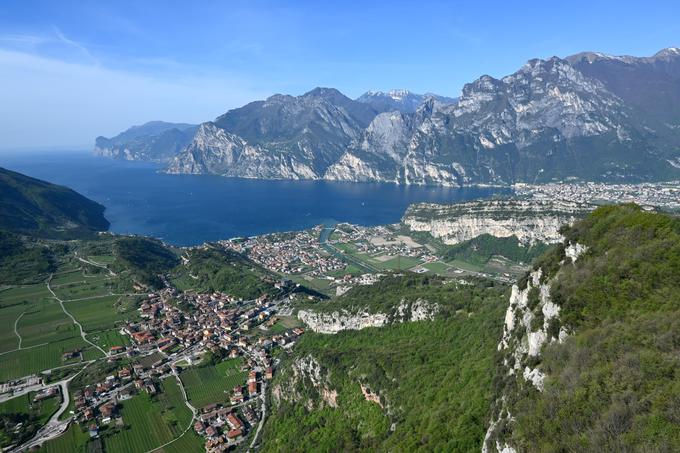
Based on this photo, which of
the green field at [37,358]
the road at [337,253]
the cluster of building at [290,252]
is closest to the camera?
the green field at [37,358]

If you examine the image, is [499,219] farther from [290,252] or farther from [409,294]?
[409,294]

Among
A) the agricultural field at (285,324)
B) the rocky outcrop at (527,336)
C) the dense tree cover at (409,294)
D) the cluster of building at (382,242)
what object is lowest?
the agricultural field at (285,324)

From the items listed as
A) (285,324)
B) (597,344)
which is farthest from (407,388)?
(285,324)

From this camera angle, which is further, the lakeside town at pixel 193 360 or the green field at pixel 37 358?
the green field at pixel 37 358

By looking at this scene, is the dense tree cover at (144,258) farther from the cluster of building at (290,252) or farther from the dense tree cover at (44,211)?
the dense tree cover at (44,211)

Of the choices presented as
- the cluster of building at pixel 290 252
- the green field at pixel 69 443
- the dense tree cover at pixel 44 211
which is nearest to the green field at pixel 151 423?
the green field at pixel 69 443

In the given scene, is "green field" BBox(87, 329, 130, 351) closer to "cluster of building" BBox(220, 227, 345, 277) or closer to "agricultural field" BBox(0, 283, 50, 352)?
"agricultural field" BBox(0, 283, 50, 352)

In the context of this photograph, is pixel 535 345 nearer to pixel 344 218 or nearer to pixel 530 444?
pixel 530 444

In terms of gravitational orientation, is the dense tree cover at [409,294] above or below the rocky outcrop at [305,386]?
above

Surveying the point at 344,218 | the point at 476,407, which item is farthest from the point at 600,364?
the point at 344,218
